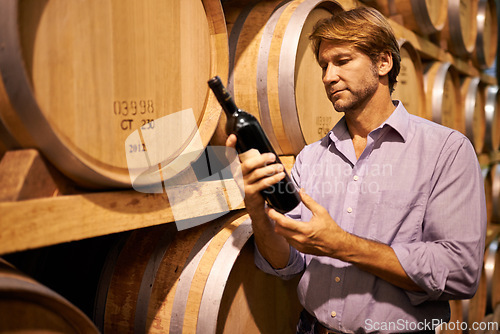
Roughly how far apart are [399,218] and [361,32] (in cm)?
64

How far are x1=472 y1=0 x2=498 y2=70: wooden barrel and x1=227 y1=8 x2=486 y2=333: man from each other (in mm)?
3394

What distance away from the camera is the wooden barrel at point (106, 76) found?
0.86 m

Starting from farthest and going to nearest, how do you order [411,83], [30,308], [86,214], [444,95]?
1. [444,95]
2. [411,83]
3. [86,214]
4. [30,308]

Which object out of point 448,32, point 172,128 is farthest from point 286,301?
point 448,32

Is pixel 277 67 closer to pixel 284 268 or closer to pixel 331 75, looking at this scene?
pixel 331 75

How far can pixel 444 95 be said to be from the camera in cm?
348

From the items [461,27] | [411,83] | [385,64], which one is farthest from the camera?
[461,27]

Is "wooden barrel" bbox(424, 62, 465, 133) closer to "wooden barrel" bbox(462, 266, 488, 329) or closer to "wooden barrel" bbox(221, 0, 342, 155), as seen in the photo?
"wooden barrel" bbox(462, 266, 488, 329)

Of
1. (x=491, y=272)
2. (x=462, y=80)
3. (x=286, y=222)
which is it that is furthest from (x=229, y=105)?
(x=462, y=80)

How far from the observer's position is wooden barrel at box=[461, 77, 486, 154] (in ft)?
12.3

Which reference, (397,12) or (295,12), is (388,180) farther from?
(397,12)

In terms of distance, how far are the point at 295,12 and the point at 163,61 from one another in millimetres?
698

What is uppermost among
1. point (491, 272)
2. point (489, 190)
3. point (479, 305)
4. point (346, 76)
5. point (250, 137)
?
point (346, 76)

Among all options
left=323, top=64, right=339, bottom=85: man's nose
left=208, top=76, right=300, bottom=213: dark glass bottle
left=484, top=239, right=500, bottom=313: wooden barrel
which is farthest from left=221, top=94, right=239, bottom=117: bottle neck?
left=484, top=239, right=500, bottom=313: wooden barrel
